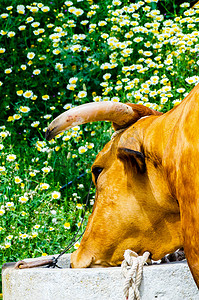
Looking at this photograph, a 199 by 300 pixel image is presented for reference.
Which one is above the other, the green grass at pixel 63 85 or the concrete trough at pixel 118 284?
the concrete trough at pixel 118 284

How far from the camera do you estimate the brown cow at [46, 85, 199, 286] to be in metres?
2.15

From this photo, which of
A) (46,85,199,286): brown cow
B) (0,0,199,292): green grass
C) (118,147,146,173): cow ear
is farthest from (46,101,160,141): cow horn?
(0,0,199,292): green grass

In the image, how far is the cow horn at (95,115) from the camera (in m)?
2.15

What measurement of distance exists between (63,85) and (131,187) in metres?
3.72

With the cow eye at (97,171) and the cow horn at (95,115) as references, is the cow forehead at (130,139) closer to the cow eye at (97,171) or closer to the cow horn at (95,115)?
the cow horn at (95,115)

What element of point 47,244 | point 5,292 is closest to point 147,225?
point 5,292

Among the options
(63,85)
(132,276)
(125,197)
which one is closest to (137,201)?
(125,197)

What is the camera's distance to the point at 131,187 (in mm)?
2324

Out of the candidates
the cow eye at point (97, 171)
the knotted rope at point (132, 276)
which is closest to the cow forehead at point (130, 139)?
the cow eye at point (97, 171)

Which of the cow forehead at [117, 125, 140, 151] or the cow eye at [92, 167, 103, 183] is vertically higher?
the cow forehead at [117, 125, 140, 151]

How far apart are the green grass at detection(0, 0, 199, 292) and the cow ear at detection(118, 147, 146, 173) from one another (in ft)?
5.77

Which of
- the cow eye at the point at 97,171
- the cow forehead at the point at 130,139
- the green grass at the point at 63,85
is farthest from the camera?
the green grass at the point at 63,85

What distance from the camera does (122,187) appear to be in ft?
7.75

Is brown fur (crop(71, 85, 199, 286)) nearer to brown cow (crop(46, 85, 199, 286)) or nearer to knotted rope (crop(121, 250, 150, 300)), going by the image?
brown cow (crop(46, 85, 199, 286))
